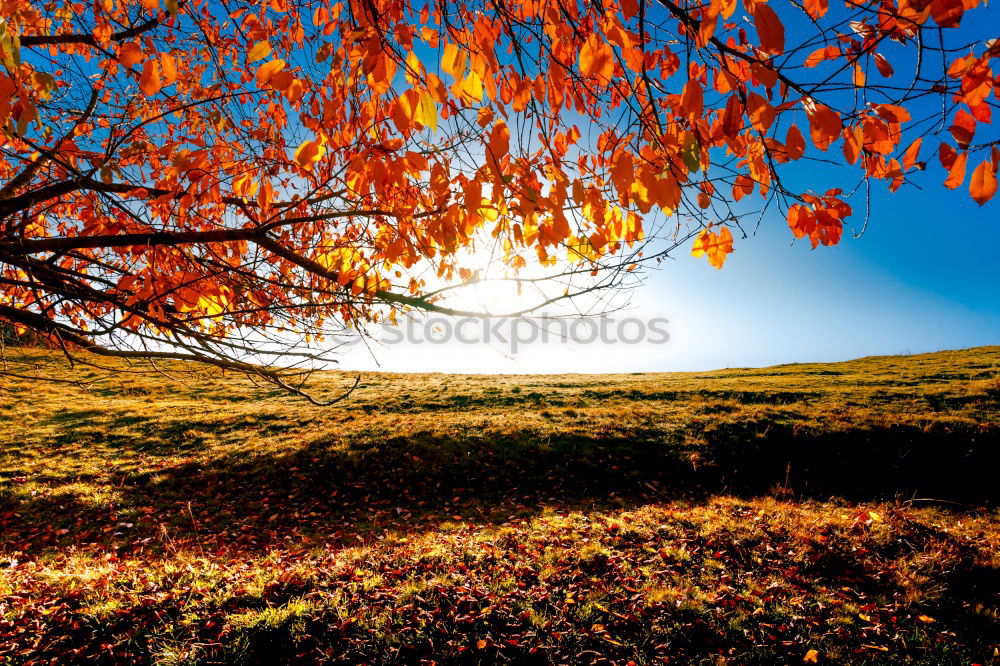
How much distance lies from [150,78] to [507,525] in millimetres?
6010

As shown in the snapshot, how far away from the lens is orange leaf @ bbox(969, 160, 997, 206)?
1.74 meters

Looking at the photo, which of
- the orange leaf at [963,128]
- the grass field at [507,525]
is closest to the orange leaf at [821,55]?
the orange leaf at [963,128]

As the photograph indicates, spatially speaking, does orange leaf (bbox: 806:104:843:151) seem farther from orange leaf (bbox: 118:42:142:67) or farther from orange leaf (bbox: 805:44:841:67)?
orange leaf (bbox: 118:42:142:67)

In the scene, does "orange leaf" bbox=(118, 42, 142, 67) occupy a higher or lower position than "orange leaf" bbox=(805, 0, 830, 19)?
lower

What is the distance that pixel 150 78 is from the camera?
6.49ft

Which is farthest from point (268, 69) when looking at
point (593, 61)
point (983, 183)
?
point (983, 183)

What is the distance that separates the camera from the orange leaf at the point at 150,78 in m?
1.94

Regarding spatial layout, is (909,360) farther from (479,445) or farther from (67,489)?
(67,489)

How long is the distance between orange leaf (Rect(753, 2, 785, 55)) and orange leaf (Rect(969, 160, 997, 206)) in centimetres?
96

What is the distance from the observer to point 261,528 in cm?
670

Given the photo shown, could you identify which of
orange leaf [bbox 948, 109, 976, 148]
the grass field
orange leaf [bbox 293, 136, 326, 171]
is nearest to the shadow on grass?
the grass field

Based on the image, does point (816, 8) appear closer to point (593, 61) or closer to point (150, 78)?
point (593, 61)

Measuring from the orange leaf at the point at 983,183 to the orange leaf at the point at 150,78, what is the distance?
3.32m

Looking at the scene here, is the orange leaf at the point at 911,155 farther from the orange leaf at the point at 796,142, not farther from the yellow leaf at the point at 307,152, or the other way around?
the yellow leaf at the point at 307,152
